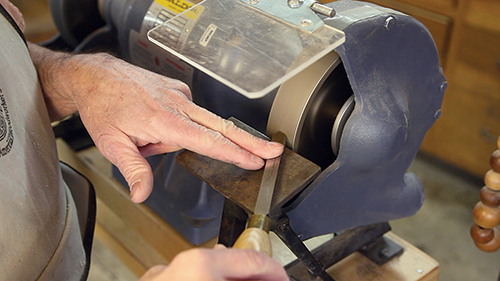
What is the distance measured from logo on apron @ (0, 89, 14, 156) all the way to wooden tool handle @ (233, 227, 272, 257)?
385mm

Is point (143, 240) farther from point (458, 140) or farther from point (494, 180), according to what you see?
point (458, 140)

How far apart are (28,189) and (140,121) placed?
0.65 ft

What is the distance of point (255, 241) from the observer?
0.53m

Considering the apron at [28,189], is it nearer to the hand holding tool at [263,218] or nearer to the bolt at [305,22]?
the hand holding tool at [263,218]

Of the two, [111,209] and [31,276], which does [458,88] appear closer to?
[111,209]

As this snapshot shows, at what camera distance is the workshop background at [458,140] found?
1561 mm

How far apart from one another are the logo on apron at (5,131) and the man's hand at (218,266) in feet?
1.14

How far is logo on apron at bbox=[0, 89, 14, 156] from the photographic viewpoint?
26.6 inches

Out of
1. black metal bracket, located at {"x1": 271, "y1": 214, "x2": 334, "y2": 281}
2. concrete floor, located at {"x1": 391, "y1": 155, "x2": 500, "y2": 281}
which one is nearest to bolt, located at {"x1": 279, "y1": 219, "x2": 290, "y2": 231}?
black metal bracket, located at {"x1": 271, "y1": 214, "x2": 334, "y2": 281}

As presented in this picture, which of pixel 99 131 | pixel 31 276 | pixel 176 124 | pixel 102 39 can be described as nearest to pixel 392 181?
pixel 176 124

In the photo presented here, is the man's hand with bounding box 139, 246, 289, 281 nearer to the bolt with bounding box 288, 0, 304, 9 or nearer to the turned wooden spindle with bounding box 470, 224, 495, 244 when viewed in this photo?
the bolt with bounding box 288, 0, 304, 9

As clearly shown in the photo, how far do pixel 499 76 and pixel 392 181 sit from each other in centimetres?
98

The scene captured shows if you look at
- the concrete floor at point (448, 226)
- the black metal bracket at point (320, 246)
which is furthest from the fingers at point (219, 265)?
the concrete floor at point (448, 226)

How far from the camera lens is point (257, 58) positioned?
25.1 inches
